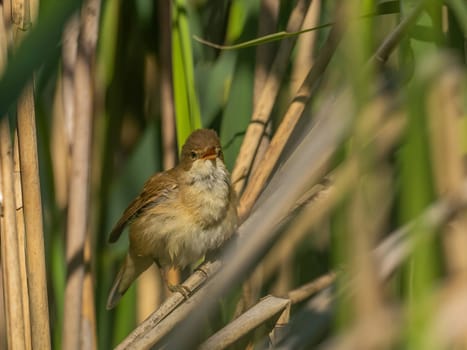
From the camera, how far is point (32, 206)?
2113 mm

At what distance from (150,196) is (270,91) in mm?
640

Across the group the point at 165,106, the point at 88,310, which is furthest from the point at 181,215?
the point at 88,310

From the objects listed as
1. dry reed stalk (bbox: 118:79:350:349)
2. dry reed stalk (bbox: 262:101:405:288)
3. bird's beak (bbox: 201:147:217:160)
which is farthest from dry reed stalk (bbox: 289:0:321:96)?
dry reed stalk (bbox: 118:79:350:349)

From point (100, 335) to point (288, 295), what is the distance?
699 millimetres

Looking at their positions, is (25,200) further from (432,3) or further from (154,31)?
(432,3)

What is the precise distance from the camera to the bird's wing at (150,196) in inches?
109

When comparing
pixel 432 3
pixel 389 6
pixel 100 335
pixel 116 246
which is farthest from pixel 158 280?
pixel 432 3

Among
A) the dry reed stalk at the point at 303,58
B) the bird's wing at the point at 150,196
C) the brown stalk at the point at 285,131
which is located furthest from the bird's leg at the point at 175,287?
the dry reed stalk at the point at 303,58

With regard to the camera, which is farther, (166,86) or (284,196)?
(166,86)

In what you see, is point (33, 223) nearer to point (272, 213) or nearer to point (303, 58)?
point (303, 58)

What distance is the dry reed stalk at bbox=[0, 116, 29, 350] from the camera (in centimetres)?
212

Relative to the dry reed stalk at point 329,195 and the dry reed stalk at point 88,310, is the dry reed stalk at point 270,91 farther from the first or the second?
the dry reed stalk at point 88,310

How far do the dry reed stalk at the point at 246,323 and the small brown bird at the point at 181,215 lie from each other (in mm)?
648

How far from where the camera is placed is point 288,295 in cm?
227
